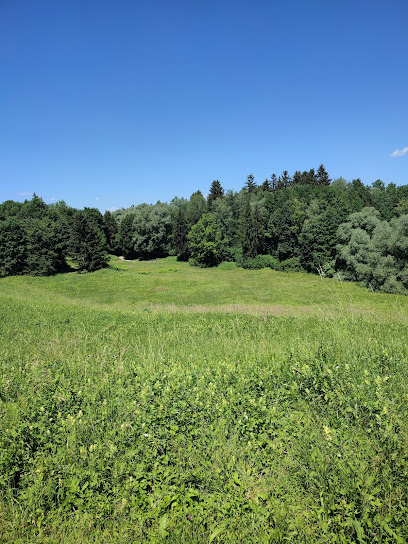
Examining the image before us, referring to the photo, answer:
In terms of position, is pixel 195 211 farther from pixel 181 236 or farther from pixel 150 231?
pixel 150 231

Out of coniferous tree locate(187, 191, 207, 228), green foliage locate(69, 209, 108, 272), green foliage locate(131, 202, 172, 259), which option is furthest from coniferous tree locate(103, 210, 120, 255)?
green foliage locate(69, 209, 108, 272)

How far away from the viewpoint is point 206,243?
2662 inches

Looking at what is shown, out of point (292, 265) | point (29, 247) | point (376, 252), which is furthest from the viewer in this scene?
point (292, 265)

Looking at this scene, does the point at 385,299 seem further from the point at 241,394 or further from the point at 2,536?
the point at 2,536

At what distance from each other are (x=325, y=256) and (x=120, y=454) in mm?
53450

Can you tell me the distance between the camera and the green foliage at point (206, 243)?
224 feet

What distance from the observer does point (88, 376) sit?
4.99 meters

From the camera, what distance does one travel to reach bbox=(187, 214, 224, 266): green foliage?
68.2 metres

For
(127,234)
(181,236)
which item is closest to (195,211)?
(181,236)

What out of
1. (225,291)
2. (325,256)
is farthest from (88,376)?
(325,256)

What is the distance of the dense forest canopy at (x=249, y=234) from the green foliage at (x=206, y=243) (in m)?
0.22

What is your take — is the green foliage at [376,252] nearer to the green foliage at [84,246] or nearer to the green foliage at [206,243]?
the green foliage at [206,243]

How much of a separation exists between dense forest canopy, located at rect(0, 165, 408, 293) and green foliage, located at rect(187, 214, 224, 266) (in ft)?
0.71

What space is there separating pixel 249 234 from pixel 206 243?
9.20m
